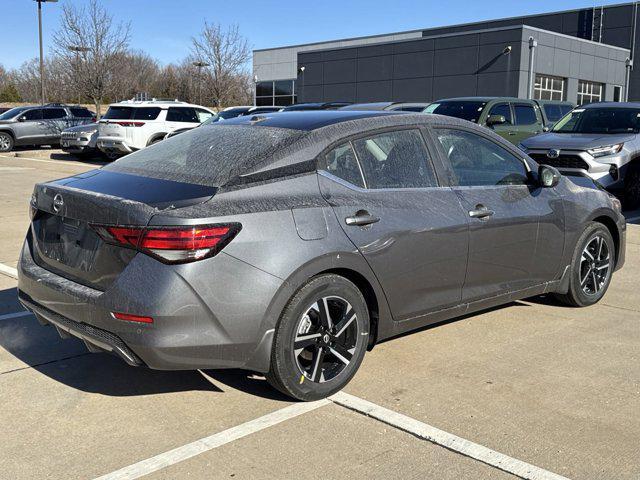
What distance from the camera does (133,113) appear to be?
20.1 m

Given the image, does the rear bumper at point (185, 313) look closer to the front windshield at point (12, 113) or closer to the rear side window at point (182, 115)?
the rear side window at point (182, 115)

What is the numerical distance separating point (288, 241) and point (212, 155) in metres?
0.86

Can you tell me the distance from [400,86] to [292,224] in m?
35.1

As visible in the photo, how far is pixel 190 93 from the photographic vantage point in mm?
59688

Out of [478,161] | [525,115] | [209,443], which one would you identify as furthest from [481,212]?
[525,115]

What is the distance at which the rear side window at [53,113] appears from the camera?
2575 cm

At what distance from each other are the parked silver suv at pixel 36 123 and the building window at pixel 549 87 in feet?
66.9

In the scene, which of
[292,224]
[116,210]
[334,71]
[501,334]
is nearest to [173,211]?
[116,210]

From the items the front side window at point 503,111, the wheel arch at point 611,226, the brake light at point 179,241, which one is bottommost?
the wheel arch at point 611,226

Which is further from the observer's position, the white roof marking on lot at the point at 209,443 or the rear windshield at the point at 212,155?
the rear windshield at the point at 212,155

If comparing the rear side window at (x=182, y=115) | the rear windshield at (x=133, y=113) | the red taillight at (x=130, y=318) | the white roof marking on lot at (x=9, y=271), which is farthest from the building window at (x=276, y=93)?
the red taillight at (x=130, y=318)

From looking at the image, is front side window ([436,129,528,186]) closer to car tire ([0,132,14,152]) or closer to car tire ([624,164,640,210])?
car tire ([624,164,640,210])

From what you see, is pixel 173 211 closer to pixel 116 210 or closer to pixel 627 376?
pixel 116 210

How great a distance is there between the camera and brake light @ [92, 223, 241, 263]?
11.5 ft
